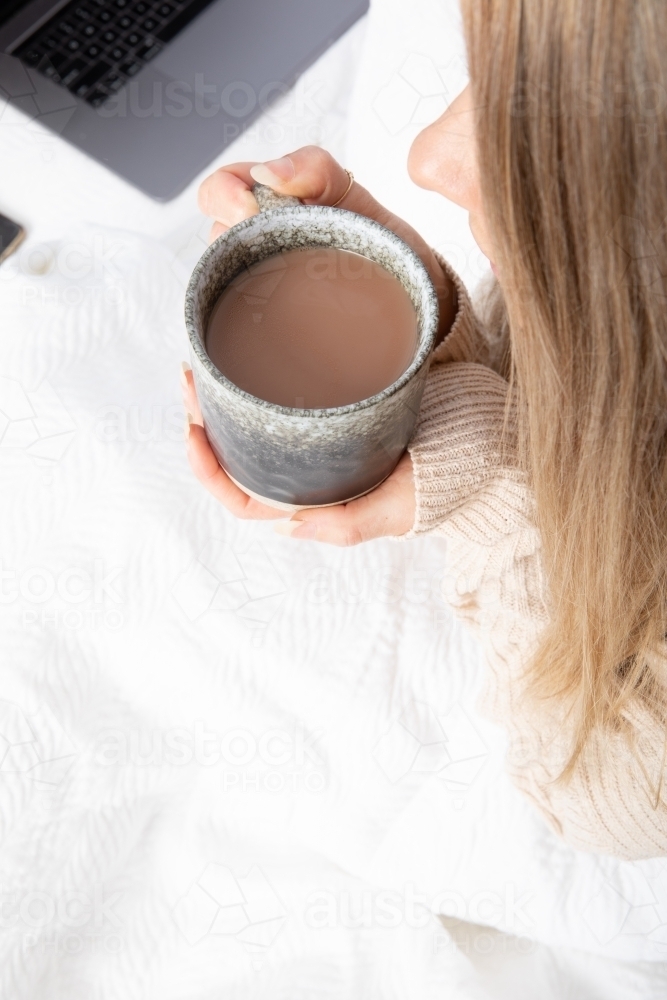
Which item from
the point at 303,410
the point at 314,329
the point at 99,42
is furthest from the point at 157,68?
→ the point at 303,410

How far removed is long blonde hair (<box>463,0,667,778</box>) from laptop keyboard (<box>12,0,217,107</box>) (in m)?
0.62

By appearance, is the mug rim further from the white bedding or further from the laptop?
the laptop

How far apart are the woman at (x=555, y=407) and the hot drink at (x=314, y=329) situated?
0.07m

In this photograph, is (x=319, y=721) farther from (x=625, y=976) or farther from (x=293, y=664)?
(x=625, y=976)

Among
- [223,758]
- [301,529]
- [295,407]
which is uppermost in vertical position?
[295,407]

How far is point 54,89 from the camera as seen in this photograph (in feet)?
2.75

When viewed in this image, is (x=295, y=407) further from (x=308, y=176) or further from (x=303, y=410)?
(x=308, y=176)

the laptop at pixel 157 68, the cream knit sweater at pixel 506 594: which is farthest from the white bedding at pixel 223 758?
the laptop at pixel 157 68

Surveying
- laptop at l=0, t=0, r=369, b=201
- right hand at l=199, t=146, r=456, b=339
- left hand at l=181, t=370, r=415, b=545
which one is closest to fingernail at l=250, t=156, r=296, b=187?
right hand at l=199, t=146, r=456, b=339

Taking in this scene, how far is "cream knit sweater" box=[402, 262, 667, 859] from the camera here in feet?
1.86

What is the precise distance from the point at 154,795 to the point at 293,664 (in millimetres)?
155

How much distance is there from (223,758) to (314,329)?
1.24 ft

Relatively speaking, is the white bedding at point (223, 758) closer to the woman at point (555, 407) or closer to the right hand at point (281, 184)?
the woman at point (555, 407)

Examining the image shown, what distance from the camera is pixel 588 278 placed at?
0.38 metres
